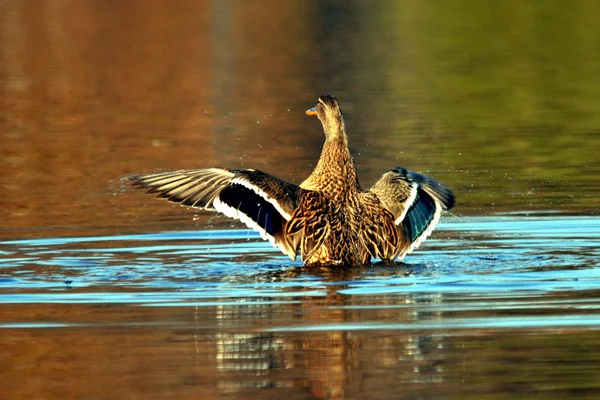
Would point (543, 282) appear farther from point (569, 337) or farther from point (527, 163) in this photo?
point (527, 163)

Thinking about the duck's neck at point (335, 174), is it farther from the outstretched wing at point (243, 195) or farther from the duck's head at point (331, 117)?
the outstretched wing at point (243, 195)

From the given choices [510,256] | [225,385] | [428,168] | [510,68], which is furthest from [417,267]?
[510,68]

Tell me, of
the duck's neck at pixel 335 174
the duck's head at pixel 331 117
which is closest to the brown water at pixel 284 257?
the duck's neck at pixel 335 174

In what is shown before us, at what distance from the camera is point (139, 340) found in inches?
345

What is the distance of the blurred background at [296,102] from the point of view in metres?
16.3

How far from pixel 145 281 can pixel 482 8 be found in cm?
3903

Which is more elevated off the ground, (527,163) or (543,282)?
(527,163)

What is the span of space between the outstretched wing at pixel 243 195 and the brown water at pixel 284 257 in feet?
1.24

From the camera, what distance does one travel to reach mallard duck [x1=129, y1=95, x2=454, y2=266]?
448 inches

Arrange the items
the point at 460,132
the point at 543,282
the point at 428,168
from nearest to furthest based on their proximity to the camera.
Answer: the point at 543,282
the point at 428,168
the point at 460,132

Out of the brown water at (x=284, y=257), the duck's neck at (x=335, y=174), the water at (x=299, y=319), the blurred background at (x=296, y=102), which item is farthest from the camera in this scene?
the blurred background at (x=296, y=102)

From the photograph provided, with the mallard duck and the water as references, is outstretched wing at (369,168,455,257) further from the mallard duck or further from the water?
the water

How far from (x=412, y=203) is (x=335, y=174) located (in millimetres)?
624

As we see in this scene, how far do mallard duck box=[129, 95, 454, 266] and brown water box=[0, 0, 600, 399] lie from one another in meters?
0.28
